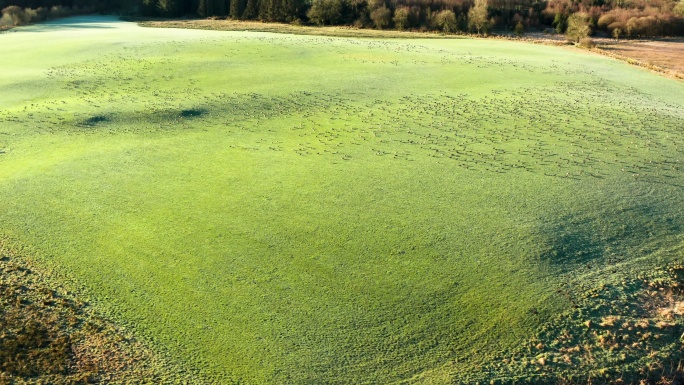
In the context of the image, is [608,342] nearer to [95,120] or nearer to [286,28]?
[95,120]

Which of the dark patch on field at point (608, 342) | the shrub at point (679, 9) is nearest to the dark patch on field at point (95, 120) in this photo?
the dark patch on field at point (608, 342)

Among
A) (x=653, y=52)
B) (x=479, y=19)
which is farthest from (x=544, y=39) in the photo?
(x=653, y=52)

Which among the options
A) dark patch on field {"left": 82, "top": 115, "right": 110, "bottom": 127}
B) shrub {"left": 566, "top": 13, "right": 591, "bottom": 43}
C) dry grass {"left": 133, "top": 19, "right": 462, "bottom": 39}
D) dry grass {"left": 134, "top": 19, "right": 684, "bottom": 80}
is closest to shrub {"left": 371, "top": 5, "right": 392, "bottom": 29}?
dry grass {"left": 133, "top": 19, "right": 462, "bottom": 39}

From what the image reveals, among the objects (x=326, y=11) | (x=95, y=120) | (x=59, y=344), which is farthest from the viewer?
(x=326, y=11)

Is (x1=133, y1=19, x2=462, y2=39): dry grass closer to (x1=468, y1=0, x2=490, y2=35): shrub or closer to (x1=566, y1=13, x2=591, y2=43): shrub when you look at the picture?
(x1=468, y1=0, x2=490, y2=35): shrub

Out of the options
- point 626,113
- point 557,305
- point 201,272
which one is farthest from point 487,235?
point 626,113
